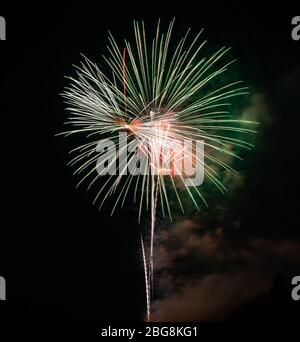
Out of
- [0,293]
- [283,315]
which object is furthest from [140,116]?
[283,315]

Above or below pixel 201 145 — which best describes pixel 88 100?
above

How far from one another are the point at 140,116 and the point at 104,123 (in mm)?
685

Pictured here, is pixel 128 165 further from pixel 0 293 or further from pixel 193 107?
pixel 0 293

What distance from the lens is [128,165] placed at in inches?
304

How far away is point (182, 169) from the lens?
7.38 metres
